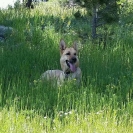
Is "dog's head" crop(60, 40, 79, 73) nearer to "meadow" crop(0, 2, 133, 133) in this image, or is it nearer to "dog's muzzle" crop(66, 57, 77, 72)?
"dog's muzzle" crop(66, 57, 77, 72)

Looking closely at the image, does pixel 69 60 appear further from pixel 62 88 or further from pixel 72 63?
pixel 62 88

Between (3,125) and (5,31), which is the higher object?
(5,31)

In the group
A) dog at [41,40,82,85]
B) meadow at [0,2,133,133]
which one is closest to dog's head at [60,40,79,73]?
dog at [41,40,82,85]

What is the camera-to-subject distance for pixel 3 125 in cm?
407

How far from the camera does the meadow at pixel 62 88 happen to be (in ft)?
13.9

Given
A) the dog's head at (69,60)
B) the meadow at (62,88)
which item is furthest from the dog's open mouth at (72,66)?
the meadow at (62,88)

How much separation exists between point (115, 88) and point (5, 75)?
1.87m

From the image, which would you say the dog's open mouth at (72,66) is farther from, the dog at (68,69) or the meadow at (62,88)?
the meadow at (62,88)

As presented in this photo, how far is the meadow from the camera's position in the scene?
4223mm

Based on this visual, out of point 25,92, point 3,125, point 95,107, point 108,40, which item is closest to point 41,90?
point 25,92

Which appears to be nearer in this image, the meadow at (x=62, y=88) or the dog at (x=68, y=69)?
the meadow at (x=62, y=88)

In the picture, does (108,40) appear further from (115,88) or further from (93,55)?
(115,88)

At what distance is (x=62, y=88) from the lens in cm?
579

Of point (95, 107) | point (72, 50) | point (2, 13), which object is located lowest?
point (95, 107)
